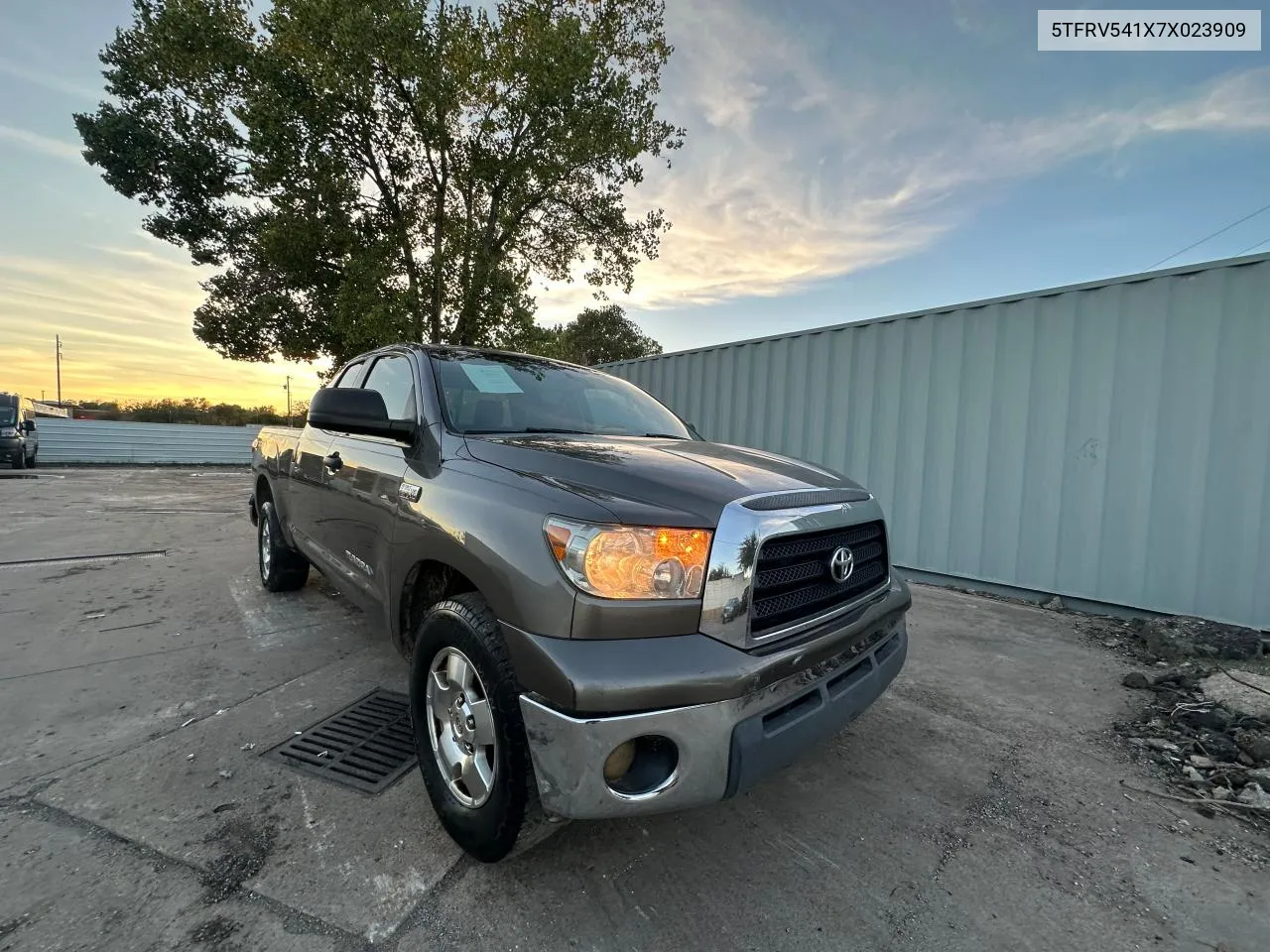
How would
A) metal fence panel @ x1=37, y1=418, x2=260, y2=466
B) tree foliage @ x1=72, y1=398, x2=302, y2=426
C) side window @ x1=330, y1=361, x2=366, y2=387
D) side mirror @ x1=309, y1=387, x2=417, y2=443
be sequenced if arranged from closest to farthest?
1. side mirror @ x1=309, y1=387, x2=417, y2=443
2. side window @ x1=330, y1=361, x2=366, y2=387
3. metal fence panel @ x1=37, y1=418, x2=260, y2=466
4. tree foliage @ x1=72, y1=398, x2=302, y2=426

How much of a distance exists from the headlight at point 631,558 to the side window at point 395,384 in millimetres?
1310

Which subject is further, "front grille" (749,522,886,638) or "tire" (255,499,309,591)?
"tire" (255,499,309,591)

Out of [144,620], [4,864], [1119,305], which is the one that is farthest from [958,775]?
[144,620]

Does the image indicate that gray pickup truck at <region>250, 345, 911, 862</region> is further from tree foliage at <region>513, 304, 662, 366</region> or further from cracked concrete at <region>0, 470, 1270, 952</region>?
tree foliage at <region>513, 304, 662, 366</region>

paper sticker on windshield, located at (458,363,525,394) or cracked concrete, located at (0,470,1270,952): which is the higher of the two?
paper sticker on windshield, located at (458,363,525,394)

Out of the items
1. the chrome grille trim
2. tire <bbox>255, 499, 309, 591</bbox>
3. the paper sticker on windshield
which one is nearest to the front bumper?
the chrome grille trim

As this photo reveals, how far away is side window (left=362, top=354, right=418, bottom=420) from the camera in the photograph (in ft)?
8.92

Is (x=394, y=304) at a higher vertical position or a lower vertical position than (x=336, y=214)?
lower

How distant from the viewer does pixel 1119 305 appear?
15.6 feet

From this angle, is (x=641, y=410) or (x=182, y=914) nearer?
(x=182, y=914)

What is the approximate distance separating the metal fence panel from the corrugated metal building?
2286 cm

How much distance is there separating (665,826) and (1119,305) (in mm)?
5405

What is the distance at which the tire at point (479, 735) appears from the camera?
5.27ft

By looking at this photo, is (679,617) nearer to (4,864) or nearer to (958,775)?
(958,775)
